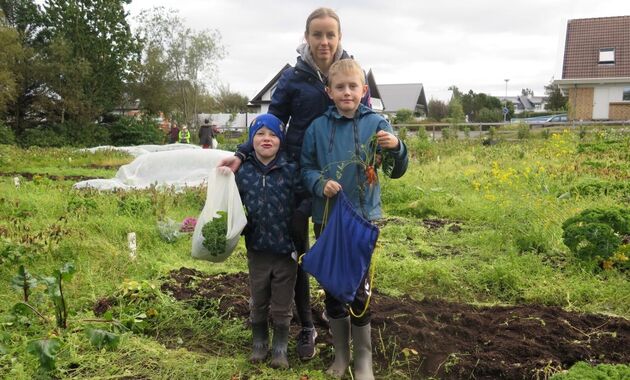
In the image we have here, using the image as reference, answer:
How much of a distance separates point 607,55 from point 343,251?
29.7 metres

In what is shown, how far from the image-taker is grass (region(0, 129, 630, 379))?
122 inches

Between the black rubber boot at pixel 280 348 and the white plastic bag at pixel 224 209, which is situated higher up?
the white plastic bag at pixel 224 209

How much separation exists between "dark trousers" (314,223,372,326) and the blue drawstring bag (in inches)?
5.2

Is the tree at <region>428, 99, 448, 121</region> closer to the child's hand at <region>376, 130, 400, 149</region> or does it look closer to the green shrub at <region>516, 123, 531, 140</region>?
A: the green shrub at <region>516, 123, 531, 140</region>

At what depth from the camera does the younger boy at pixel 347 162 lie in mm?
2760

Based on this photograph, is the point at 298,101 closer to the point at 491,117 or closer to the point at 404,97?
the point at 491,117

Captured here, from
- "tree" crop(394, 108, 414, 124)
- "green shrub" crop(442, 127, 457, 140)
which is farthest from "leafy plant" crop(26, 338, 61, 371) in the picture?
"tree" crop(394, 108, 414, 124)

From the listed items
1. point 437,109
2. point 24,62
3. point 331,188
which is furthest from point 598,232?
point 437,109

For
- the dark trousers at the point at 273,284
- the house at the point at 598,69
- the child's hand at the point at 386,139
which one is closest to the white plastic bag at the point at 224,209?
the dark trousers at the point at 273,284

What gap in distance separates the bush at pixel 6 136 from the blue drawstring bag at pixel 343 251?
22936mm

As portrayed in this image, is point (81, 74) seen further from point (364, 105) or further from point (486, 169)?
point (364, 105)

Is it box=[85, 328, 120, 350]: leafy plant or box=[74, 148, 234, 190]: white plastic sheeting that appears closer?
box=[85, 328, 120, 350]: leafy plant

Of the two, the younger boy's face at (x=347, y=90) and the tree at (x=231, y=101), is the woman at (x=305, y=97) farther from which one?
the tree at (x=231, y=101)

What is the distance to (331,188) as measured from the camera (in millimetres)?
2713
